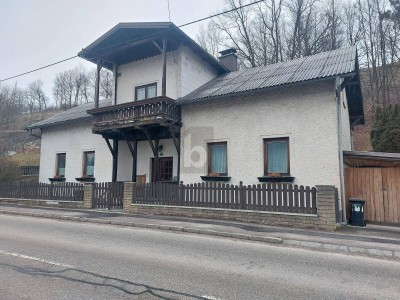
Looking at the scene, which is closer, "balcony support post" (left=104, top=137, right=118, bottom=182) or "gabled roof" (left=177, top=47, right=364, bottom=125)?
"gabled roof" (left=177, top=47, right=364, bottom=125)

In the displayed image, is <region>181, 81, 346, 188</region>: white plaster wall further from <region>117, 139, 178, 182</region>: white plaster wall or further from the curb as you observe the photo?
the curb

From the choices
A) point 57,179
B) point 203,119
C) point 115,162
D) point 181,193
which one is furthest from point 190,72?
point 57,179

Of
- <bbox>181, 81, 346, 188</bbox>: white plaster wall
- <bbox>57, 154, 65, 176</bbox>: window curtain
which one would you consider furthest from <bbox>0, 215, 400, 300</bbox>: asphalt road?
<bbox>57, 154, 65, 176</bbox>: window curtain

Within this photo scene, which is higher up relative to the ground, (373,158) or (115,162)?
(115,162)

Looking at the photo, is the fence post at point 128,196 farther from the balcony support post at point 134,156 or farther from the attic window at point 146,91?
the attic window at point 146,91

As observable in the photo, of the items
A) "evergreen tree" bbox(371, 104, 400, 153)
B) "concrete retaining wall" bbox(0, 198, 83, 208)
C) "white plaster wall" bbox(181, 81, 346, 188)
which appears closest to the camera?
"white plaster wall" bbox(181, 81, 346, 188)

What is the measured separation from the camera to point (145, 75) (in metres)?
15.8

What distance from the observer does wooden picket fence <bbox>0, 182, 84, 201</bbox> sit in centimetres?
1448

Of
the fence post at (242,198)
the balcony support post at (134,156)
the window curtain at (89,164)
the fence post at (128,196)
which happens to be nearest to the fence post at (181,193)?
the fence post at (128,196)

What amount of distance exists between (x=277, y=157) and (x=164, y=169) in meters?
6.10

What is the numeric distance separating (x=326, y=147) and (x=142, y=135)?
8891 mm

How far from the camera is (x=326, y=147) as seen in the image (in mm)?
10578

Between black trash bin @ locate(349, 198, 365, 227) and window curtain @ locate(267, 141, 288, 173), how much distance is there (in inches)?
103

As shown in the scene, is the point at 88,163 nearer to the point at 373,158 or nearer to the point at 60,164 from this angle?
the point at 60,164
